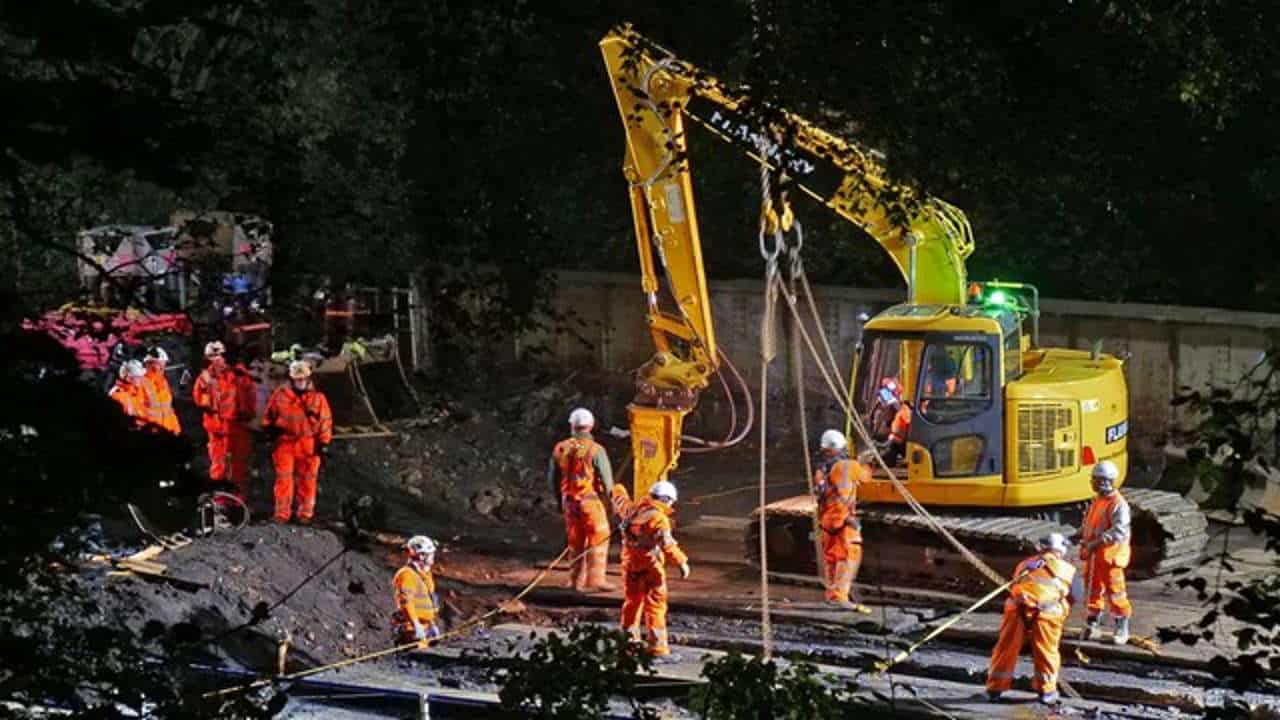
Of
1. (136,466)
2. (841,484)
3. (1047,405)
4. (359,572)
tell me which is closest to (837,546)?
(841,484)

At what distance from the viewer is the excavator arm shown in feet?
60.3

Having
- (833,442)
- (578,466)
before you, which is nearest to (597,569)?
(578,466)

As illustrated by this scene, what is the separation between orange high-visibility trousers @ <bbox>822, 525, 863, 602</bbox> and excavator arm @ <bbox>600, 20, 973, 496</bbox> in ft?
6.37

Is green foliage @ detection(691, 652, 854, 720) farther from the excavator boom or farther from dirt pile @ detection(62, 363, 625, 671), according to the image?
the excavator boom

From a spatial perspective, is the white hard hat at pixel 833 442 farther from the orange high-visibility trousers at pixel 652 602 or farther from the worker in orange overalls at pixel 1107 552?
the worker in orange overalls at pixel 1107 552

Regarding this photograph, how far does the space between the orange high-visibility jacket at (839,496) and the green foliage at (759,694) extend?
719 cm

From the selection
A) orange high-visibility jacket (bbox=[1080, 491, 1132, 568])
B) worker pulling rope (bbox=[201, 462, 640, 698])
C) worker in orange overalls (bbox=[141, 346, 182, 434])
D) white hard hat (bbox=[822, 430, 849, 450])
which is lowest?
worker pulling rope (bbox=[201, 462, 640, 698])

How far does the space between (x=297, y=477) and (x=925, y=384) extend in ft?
22.4

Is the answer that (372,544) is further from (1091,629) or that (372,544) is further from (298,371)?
(1091,629)

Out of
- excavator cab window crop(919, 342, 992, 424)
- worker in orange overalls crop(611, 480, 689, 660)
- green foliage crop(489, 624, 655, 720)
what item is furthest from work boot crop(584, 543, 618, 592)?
green foliage crop(489, 624, 655, 720)

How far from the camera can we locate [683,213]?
61.8ft

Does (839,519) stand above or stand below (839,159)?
below

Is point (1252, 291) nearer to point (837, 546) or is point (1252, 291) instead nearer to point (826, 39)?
point (826, 39)

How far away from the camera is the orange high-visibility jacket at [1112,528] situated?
16812 mm
